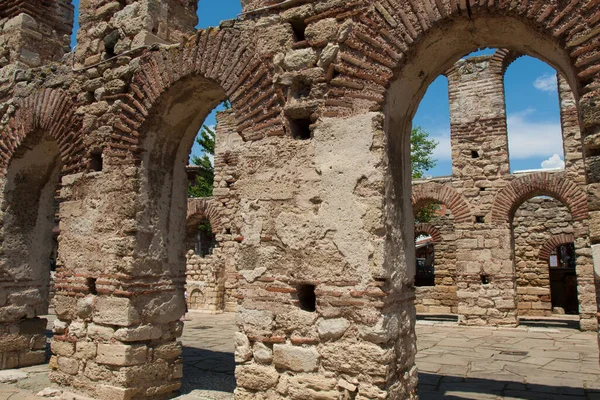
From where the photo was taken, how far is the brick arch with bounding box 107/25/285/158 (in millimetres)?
4496

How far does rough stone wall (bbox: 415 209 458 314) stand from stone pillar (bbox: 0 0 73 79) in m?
12.2

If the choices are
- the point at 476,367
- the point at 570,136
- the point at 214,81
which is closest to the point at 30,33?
the point at 214,81

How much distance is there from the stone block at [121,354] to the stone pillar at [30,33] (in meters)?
4.45

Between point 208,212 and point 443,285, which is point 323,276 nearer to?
point 208,212

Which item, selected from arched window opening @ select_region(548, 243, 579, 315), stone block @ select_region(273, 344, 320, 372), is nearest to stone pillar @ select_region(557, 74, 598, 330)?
arched window opening @ select_region(548, 243, 579, 315)

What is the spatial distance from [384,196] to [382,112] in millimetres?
695

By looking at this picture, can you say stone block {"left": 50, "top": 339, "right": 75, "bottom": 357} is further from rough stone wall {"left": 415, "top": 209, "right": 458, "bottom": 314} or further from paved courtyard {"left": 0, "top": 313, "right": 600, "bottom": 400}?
rough stone wall {"left": 415, "top": 209, "right": 458, "bottom": 314}

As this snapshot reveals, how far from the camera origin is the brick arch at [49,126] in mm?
5930

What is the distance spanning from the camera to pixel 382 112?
3.98m

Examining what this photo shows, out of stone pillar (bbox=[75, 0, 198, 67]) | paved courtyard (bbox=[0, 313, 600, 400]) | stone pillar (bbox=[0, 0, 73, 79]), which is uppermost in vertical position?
stone pillar (bbox=[0, 0, 73, 79])

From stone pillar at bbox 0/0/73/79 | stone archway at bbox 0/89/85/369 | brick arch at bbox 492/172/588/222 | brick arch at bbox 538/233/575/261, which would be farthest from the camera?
brick arch at bbox 538/233/575/261

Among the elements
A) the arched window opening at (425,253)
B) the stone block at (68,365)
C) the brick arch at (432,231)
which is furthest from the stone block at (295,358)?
the arched window opening at (425,253)

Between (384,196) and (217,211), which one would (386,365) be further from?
(217,211)

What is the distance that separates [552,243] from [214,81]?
12.9m
